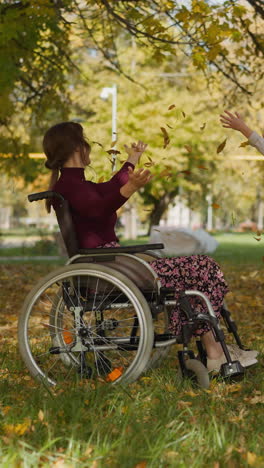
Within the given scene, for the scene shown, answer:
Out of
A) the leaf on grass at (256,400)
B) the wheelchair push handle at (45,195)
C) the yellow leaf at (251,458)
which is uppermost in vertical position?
the wheelchair push handle at (45,195)

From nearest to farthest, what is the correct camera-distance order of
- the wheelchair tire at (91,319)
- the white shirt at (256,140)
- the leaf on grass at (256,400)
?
1. the leaf on grass at (256,400)
2. the wheelchair tire at (91,319)
3. the white shirt at (256,140)

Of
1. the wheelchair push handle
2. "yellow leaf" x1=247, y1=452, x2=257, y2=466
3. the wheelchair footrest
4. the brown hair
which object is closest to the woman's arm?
the brown hair

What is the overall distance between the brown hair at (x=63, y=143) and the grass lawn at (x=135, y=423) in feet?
3.57

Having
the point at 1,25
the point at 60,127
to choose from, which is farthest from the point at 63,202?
the point at 1,25

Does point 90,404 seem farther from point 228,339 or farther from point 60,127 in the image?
point 228,339

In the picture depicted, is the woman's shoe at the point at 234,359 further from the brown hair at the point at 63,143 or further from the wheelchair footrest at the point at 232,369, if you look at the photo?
the brown hair at the point at 63,143

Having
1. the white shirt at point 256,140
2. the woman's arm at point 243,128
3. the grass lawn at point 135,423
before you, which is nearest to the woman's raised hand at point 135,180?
the woman's arm at point 243,128

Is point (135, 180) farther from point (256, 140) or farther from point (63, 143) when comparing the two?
point (256, 140)

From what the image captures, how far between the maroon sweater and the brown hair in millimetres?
71

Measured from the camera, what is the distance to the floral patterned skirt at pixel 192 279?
3.96 metres

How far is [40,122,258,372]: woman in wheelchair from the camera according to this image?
3.94 m

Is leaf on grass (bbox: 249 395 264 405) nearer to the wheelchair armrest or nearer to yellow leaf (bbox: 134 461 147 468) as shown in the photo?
the wheelchair armrest

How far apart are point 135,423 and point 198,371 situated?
0.83 metres

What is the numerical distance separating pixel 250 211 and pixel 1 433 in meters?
68.0
